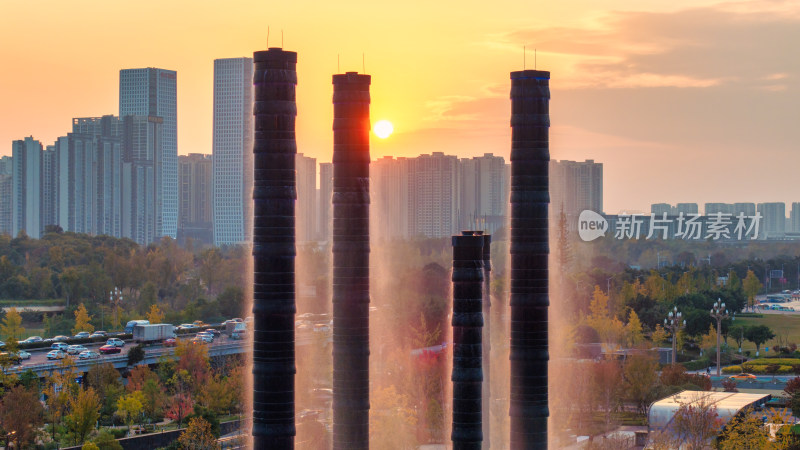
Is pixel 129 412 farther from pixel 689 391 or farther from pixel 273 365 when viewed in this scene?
pixel 273 365

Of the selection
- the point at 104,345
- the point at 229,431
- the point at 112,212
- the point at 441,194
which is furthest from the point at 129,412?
the point at 112,212

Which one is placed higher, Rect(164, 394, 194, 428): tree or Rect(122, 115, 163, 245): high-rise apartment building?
Rect(122, 115, 163, 245): high-rise apartment building

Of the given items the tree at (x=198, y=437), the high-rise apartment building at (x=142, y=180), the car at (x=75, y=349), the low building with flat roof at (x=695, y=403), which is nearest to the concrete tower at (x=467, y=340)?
the tree at (x=198, y=437)

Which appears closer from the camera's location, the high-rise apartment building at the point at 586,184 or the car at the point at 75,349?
the car at the point at 75,349

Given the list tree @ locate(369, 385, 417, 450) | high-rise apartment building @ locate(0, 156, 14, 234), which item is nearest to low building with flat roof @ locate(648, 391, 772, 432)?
tree @ locate(369, 385, 417, 450)

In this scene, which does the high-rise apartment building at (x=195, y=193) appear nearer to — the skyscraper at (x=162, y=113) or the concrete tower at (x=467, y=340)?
the skyscraper at (x=162, y=113)

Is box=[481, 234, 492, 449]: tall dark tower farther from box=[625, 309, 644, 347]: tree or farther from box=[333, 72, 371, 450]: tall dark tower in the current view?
box=[625, 309, 644, 347]: tree

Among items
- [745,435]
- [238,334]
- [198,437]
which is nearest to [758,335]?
[238,334]
